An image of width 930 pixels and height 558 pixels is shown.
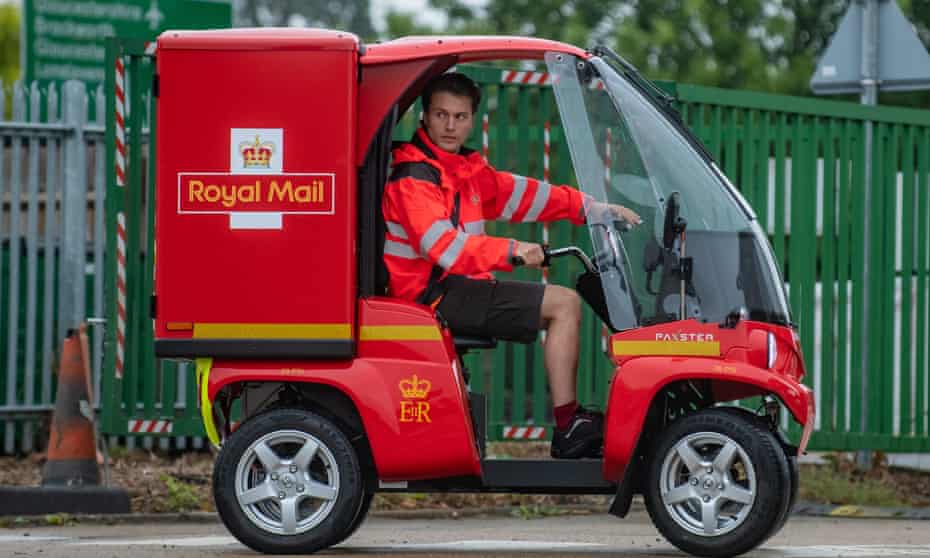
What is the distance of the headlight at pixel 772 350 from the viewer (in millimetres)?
7598

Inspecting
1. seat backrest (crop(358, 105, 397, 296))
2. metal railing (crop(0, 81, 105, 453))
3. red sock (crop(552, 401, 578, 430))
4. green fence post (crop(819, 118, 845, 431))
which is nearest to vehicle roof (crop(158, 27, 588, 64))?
seat backrest (crop(358, 105, 397, 296))

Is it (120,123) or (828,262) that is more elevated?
(120,123)

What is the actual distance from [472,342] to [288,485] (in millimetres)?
874

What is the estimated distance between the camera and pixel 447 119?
26.1 feet

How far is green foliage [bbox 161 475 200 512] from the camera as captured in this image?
1048 centimetres

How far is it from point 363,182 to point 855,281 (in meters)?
4.46

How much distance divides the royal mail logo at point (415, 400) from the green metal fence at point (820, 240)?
3.26m

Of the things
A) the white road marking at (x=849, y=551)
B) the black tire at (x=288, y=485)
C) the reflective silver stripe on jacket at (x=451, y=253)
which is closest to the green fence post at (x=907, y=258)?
the white road marking at (x=849, y=551)

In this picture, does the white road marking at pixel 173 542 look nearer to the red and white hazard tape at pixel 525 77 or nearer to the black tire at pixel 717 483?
the black tire at pixel 717 483

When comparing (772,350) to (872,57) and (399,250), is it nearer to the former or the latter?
(399,250)

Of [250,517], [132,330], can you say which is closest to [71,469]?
[132,330]

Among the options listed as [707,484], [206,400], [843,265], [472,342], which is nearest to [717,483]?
[707,484]

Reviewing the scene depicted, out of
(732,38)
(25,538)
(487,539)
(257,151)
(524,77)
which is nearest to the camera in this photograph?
(257,151)

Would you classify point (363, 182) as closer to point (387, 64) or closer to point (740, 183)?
point (387, 64)
